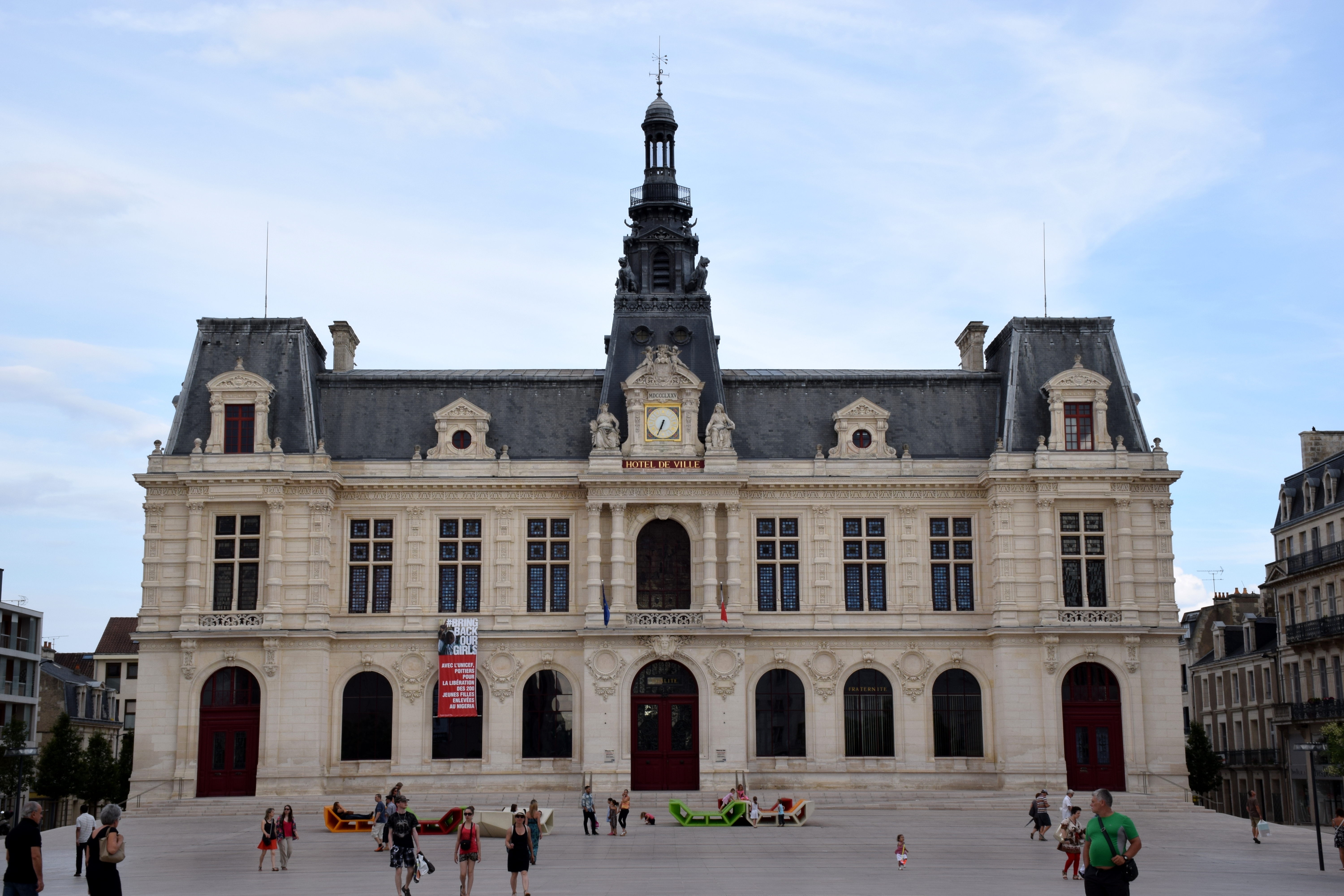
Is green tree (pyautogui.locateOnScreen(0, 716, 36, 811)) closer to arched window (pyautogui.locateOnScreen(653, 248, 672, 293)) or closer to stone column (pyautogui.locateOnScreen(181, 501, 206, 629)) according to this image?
stone column (pyautogui.locateOnScreen(181, 501, 206, 629))

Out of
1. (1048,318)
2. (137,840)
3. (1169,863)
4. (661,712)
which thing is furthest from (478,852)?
(1048,318)

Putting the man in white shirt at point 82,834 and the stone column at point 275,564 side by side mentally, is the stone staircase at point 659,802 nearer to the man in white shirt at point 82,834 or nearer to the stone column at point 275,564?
the stone column at point 275,564

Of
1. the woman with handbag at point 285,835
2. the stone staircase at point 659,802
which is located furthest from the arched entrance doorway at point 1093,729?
the woman with handbag at point 285,835

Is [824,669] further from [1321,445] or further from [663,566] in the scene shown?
[1321,445]

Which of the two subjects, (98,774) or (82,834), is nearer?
(82,834)

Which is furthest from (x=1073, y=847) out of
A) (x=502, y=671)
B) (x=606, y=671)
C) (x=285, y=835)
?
(x=502, y=671)

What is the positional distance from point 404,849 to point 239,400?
107 ft

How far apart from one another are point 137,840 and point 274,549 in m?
14.5

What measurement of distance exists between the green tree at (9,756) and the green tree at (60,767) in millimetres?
910

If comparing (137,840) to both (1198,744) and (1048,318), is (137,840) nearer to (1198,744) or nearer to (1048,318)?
(1048,318)

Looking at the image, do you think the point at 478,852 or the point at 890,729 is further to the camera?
the point at 890,729

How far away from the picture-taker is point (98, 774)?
67812 millimetres

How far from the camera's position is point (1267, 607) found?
7200 cm

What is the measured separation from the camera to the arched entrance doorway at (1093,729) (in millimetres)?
52312
